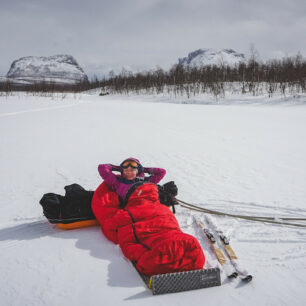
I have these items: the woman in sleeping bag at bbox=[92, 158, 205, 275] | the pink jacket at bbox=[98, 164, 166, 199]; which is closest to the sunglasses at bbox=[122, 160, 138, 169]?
the woman in sleeping bag at bbox=[92, 158, 205, 275]

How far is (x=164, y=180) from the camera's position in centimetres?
377

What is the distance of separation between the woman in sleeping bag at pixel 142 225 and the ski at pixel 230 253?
30cm

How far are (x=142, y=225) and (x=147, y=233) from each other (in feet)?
0.26

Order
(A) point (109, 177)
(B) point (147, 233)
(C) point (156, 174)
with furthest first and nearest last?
1. (C) point (156, 174)
2. (A) point (109, 177)
3. (B) point (147, 233)

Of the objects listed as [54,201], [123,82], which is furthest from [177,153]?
[123,82]

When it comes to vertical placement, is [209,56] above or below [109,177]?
above

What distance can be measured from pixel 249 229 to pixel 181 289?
1149 mm

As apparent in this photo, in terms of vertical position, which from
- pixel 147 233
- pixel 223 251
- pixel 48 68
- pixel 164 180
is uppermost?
pixel 48 68

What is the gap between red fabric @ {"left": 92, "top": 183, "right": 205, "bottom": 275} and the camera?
1662 mm

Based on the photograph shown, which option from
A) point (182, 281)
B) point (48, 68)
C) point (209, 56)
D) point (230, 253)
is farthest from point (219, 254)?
point (209, 56)

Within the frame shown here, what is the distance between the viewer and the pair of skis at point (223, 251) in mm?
1737

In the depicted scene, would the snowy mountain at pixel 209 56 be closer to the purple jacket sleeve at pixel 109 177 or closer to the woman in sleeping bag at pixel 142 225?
the purple jacket sleeve at pixel 109 177

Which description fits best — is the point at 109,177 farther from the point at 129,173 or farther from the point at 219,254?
the point at 219,254

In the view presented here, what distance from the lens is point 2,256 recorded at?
2.09m
